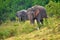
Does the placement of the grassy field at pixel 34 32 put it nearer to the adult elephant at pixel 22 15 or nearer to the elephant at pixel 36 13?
the elephant at pixel 36 13

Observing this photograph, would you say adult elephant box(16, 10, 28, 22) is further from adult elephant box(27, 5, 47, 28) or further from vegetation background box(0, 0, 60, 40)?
adult elephant box(27, 5, 47, 28)

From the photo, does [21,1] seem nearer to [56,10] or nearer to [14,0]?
[14,0]

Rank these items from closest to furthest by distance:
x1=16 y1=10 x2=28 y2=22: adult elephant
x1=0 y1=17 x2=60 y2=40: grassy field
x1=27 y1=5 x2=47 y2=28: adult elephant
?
x1=0 y1=17 x2=60 y2=40: grassy field → x1=27 y1=5 x2=47 y2=28: adult elephant → x1=16 y1=10 x2=28 y2=22: adult elephant

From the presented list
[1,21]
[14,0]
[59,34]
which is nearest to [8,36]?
[59,34]

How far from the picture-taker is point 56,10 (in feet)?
34.5

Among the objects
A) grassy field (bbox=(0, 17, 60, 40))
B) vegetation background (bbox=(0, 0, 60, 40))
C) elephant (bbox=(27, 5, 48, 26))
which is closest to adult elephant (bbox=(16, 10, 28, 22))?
vegetation background (bbox=(0, 0, 60, 40))

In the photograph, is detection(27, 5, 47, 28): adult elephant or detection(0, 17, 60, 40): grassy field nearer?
detection(0, 17, 60, 40): grassy field

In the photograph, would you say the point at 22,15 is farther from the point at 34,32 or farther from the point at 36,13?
the point at 34,32

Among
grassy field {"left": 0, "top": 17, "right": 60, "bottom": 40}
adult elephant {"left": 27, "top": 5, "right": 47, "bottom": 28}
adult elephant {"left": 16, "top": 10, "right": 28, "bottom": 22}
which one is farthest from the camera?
adult elephant {"left": 16, "top": 10, "right": 28, "bottom": 22}

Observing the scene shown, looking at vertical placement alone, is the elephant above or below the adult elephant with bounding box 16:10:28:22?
below

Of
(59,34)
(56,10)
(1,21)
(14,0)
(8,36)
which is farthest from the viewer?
(14,0)

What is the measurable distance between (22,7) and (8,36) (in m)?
14.9

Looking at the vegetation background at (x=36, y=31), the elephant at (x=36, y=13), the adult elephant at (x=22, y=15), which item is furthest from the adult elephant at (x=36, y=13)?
the adult elephant at (x=22, y=15)

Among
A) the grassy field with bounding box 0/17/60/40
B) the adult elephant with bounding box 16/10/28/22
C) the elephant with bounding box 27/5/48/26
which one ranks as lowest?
the grassy field with bounding box 0/17/60/40
